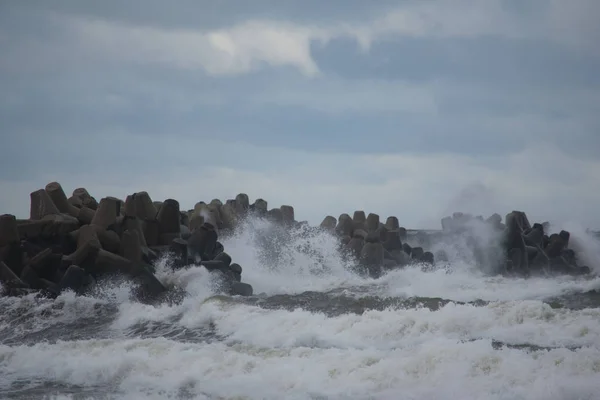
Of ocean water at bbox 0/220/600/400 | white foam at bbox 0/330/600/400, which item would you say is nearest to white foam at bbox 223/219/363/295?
ocean water at bbox 0/220/600/400

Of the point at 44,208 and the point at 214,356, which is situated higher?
the point at 44,208

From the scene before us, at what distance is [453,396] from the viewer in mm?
9516

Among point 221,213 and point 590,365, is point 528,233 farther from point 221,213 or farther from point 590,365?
point 590,365

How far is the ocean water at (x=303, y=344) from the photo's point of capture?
1003cm

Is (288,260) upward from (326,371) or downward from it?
upward

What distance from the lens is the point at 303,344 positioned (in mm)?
12844

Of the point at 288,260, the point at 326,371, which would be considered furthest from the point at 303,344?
the point at 288,260

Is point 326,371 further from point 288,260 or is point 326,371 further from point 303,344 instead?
point 288,260

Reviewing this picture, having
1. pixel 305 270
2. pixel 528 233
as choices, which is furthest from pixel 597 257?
pixel 305 270

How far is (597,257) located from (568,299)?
15.0 m

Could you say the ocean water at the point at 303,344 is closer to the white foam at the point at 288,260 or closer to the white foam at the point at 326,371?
the white foam at the point at 326,371

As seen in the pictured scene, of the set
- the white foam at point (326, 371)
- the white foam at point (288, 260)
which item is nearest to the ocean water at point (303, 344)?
the white foam at point (326, 371)

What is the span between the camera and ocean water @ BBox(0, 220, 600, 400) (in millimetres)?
10031

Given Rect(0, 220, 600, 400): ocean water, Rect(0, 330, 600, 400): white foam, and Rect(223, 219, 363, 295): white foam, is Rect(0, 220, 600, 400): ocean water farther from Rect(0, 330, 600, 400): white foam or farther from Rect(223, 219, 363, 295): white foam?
Rect(223, 219, 363, 295): white foam
